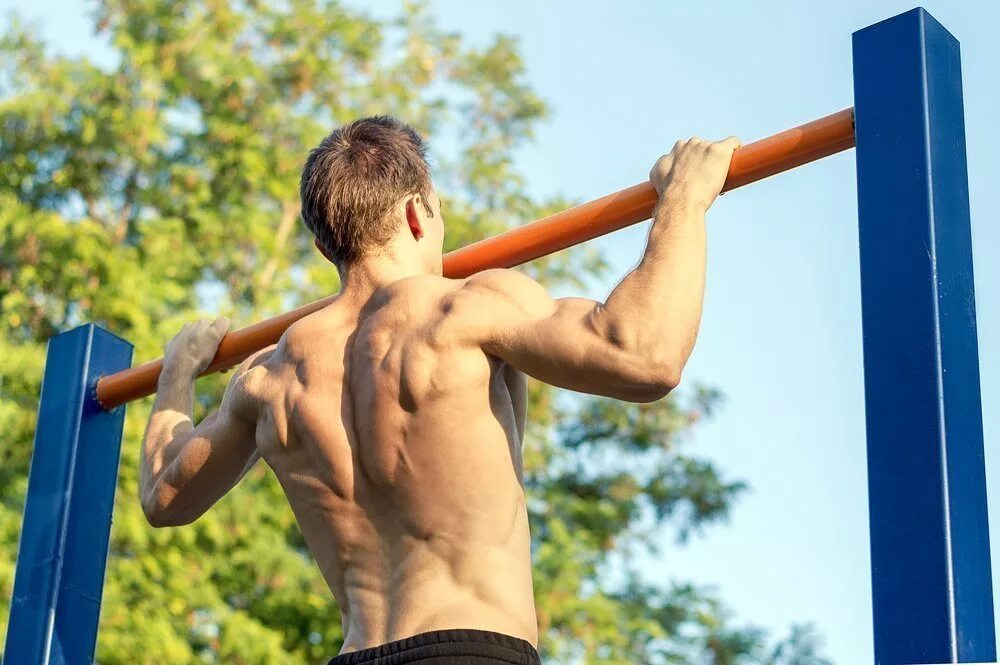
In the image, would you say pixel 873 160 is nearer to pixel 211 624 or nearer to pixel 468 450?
pixel 468 450

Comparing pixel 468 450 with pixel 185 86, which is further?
pixel 185 86

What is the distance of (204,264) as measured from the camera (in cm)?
931

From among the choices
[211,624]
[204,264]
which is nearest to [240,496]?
[211,624]

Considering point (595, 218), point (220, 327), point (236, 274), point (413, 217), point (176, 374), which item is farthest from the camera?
point (236, 274)

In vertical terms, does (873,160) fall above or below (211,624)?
below

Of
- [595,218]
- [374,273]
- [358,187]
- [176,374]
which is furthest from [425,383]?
[176,374]

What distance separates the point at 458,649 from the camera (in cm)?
193

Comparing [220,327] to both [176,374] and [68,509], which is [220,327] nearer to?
[176,374]

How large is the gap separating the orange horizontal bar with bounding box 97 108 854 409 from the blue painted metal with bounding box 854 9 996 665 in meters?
0.08

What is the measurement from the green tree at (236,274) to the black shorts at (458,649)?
18.5ft

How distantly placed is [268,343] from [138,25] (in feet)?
23.2

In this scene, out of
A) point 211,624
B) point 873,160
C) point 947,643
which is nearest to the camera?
point 947,643

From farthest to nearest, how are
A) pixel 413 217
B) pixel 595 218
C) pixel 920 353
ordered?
pixel 595 218 → pixel 413 217 → pixel 920 353

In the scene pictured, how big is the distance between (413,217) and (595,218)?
32 centimetres
